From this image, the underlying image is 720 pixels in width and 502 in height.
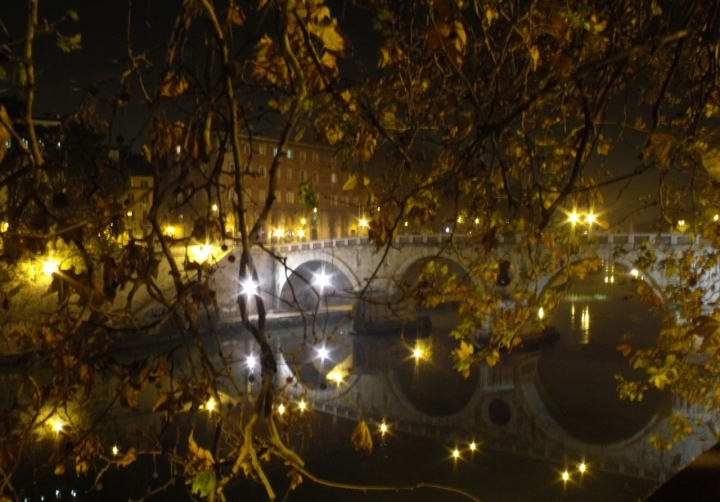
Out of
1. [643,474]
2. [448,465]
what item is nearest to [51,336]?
[448,465]

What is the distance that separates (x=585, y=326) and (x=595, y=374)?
712cm

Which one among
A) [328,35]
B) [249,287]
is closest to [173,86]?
[328,35]

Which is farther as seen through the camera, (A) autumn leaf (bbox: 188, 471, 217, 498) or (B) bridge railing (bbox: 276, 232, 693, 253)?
(B) bridge railing (bbox: 276, 232, 693, 253)

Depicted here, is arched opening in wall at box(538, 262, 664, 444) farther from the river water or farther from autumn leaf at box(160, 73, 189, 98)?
autumn leaf at box(160, 73, 189, 98)

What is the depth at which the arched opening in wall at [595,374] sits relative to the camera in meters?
12.0

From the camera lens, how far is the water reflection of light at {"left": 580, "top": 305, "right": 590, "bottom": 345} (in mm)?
19323

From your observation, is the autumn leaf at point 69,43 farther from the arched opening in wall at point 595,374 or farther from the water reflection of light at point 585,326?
the water reflection of light at point 585,326

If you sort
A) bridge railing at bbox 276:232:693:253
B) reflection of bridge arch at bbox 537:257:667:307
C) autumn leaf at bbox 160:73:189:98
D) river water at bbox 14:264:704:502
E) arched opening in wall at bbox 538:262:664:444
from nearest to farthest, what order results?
1. autumn leaf at bbox 160:73:189:98
2. reflection of bridge arch at bbox 537:257:667:307
3. river water at bbox 14:264:704:502
4. arched opening in wall at bbox 538:262:664:444
5. bridge railing at bbox 276:232:693:253

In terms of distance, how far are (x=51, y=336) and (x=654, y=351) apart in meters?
3.51

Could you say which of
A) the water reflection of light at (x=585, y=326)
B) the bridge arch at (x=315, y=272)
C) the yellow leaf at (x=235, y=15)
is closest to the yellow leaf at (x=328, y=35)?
the yellow leaf at (x=235, y=15)

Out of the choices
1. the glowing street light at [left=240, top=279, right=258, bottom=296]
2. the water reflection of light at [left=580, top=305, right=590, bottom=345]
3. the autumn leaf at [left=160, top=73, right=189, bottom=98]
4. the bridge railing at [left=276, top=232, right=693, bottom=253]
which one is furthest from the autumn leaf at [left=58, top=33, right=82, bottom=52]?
the water reflection of light at [left=580, top=305, right=590, bottom=345]

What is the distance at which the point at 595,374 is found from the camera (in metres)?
15.1

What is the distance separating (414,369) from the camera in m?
16.5

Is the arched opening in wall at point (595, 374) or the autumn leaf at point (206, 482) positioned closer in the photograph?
the autumn leaf at point (206, 482)
